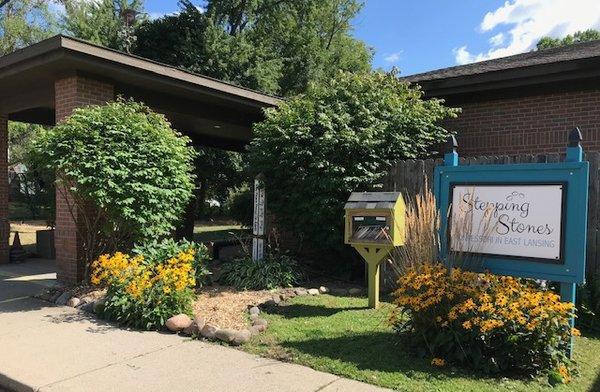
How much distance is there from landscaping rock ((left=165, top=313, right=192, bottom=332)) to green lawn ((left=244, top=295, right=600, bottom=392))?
0.89 meters

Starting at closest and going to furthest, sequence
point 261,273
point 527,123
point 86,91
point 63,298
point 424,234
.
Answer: point 424,234, point 63,298, point 261,273, point 86,91, point 527,123

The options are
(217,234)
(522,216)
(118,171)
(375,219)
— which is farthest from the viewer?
(217,234)

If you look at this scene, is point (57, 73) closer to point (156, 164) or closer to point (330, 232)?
point (156, 164)

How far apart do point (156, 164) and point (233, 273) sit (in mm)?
2064

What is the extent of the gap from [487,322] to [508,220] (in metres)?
1.08

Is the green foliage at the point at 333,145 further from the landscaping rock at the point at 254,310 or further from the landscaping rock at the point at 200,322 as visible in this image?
the landscaping rock at the point at 200,322

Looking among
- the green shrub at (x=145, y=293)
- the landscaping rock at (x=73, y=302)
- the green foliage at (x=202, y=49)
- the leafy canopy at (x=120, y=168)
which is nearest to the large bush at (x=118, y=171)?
the leafy canopy at (x=120, y=168)

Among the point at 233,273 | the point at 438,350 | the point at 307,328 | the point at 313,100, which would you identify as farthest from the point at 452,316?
the point at 313,100

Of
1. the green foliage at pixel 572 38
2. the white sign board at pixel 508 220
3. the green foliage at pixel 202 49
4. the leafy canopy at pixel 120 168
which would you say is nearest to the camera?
the white sign board at pixel 508 220

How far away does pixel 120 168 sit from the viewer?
6883mm

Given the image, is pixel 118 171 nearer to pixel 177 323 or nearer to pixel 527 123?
pixel 177 323

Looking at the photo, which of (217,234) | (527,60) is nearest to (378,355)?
(527,60)

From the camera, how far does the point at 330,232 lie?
789 cm

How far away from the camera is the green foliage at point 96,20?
23.5m
